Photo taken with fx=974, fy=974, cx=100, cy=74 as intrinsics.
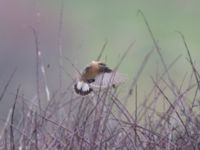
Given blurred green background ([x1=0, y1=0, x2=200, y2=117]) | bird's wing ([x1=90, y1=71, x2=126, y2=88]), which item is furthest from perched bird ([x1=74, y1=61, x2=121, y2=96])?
blurred green background ([x1=0, y1=0, x2=200, y2=117])

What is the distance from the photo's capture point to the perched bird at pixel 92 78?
→ 8.97ft

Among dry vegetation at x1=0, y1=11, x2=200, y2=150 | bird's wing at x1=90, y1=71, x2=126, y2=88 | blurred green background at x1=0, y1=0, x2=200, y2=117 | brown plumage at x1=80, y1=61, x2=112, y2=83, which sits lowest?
dry vegetation at x1=0, y1=11, x2=200, y2=150

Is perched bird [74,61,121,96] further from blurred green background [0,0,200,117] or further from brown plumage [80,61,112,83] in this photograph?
blurred green background [0,0,200,117]

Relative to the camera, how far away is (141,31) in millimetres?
10391

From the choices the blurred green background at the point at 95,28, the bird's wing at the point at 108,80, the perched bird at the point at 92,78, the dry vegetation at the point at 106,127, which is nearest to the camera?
the dry vegetation at the point at 106,127

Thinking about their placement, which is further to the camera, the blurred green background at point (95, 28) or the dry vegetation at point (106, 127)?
the blurred green background at point (95, 28)

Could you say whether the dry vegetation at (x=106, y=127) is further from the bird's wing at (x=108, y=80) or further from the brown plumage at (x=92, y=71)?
the brown plumage at (x=92, y=71)

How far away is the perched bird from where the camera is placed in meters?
2.73

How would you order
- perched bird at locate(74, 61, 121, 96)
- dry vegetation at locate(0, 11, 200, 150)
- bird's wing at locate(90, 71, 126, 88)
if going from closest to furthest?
dry vegetation at locate(0, 11, 200, 150) → bird's wing at locate(90, 71, 126, 88) → perched bird at locate(74, 61, 121, 96)

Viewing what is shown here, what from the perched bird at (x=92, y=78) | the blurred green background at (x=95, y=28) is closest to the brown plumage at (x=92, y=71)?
the perched bird at (x=92, y=78)

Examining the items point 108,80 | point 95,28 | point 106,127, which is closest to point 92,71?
point 108,80

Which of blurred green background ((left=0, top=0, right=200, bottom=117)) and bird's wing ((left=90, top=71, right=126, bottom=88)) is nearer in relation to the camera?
bird's wing ((left=90, top=71, right=126, bottom=88))

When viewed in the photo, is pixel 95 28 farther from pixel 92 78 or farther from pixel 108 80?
pixel 108 80

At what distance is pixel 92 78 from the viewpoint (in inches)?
112
